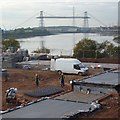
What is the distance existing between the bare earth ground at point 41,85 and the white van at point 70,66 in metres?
0.24

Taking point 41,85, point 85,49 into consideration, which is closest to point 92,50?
point 85,49

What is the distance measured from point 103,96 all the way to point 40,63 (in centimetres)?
612

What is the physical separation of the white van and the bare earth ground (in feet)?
0.79

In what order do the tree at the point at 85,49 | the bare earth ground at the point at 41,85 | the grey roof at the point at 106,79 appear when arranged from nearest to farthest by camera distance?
the bare earth ground at the point at 41,85 → the grey roof at the point at 106,79 → the tree at the point at 85,49

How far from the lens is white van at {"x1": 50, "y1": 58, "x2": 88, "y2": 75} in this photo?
9.76 metres

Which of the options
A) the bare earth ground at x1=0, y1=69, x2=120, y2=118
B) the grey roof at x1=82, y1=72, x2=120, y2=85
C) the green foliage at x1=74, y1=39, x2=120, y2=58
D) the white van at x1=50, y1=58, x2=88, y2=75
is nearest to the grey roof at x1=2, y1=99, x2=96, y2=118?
the bare earth ground at x1=0, y1=69, x2=120, y2=118

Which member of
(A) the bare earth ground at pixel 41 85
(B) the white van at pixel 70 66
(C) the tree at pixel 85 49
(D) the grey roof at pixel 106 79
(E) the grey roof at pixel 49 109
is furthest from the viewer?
(C) the tree at pixel 85 49

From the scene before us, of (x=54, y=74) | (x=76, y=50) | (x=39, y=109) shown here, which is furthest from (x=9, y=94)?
(x=76, y=50)

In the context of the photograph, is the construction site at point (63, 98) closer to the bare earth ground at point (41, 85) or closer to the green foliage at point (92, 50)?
the bare earth ground at point (41, 85)

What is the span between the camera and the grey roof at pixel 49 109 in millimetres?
4938

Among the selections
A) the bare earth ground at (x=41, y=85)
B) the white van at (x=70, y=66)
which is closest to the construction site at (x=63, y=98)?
the bare earth ground at (x=41, y=85)

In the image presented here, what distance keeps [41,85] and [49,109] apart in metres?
3.22

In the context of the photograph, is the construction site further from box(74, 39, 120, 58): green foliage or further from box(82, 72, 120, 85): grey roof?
box(74, 39, 120, 58): green foliage

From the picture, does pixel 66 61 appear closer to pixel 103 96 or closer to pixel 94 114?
pixel 103 96
